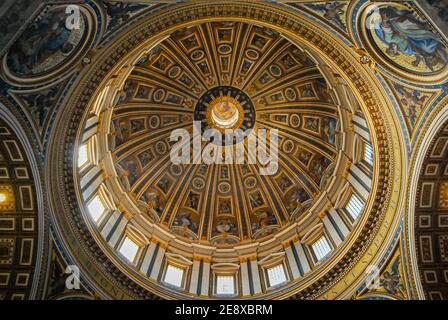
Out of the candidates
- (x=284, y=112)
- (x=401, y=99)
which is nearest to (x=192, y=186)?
(x=284, y=112)

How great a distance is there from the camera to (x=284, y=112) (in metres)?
27.5

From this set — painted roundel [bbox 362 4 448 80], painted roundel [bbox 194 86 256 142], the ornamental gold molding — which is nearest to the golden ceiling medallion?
painted roundel [bbox 194 86 256 142]

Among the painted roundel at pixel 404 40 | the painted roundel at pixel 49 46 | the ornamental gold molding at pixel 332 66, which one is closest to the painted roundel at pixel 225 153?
the ornamental gold molding at pixel 332 66

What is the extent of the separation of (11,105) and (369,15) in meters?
10.6

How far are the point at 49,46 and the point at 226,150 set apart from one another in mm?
16442

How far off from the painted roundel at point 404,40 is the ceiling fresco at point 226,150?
0.14ft

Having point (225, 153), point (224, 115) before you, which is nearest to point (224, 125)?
point (224, 115)

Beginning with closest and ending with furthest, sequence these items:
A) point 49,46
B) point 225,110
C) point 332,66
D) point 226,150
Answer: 1. point 49,46
2. point 332,66
3. point 225,110
4. point 226,150

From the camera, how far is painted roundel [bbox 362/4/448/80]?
42.2ft

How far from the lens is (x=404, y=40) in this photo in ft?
45.5

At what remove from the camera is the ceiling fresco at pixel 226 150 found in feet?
47.0

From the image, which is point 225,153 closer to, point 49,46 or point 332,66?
point 332,66

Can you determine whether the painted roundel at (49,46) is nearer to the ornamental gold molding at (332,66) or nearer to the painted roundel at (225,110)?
the ornamental gold molding at (332,66)

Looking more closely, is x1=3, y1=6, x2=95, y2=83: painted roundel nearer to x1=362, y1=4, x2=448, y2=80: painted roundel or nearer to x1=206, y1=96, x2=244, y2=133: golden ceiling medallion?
x1=362, y1=4, x2=448, y2=80: painted roundel
